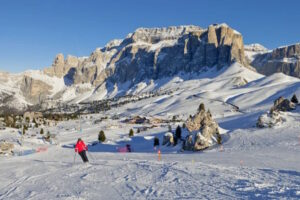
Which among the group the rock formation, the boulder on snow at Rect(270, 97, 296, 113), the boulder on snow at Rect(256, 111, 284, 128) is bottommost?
the rock formation

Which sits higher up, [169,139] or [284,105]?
[284,105]

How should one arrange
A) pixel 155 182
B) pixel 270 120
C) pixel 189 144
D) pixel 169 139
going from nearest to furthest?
pixel 155 182
pixel 189 144
pixel 270 120
pixel 169 139

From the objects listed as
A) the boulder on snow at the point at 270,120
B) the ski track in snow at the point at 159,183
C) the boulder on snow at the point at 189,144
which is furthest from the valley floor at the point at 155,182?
the boulder on snow at the point at 270,120

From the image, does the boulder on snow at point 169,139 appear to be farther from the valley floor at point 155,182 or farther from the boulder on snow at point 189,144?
the valley floor at point 155,182

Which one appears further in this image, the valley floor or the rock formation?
the rock formation

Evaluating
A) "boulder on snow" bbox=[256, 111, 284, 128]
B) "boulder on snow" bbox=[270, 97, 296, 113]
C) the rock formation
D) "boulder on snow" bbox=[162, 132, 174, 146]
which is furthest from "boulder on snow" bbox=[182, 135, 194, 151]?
"boulder on snow" bbox=[270, 97, 296, 113]

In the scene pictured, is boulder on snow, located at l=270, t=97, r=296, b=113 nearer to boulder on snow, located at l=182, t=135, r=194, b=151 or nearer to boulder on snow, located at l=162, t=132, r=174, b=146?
boulder on snow, located at l=162, t=132, r=174, b=146

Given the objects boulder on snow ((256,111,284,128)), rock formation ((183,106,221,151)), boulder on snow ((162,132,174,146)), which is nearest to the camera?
rock formation ((183,106,221,151))

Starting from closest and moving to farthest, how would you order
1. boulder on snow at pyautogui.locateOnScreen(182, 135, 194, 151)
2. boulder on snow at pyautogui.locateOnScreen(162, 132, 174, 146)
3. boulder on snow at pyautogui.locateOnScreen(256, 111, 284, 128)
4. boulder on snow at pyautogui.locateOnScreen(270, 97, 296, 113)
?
boulder on snow at pyautogui.locateOnScreen(182, 135, 194, 151) < boulder on snow at pyautogui.locateOnScreen(256, 111, 284, 128) < boulder on snow at pyautogui.locateOnScreen(162, 132, 174, 146) < boulder on snow at pyautogui.locateOnScreen(270, 97, 296, 113)

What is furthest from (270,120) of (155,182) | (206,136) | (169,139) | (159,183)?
(159,183)

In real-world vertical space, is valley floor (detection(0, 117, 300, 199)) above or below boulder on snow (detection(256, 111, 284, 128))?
below

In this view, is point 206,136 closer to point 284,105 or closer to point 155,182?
point 284,105

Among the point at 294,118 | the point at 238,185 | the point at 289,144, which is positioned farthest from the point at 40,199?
the point at 294,118

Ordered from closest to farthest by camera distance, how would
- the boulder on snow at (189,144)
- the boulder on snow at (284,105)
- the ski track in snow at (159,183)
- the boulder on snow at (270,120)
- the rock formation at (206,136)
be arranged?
1. the ski track in snow at (159,183)
2. the rock formation at (206,136)
3. the boulder on snow at (189,144)
4. the boulder on snow at (270,120)
5. the boulder on snow at (284,105)
